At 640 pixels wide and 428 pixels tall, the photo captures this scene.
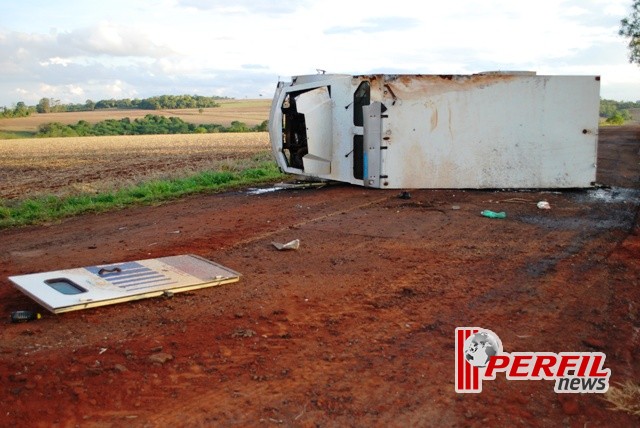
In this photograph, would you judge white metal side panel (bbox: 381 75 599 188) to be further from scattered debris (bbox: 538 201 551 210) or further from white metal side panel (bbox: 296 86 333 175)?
scattered debris (bbox: 538 201 551 210)

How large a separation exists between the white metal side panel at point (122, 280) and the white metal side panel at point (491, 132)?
18.1 ft

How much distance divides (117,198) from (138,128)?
206 ft

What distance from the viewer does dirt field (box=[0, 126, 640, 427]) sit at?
3357 mm

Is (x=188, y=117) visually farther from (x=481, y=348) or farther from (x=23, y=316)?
(x=481, y=348)

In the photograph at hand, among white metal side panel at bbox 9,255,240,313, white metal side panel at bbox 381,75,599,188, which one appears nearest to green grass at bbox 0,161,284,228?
white metal side panel at bbox 381,75,599,188

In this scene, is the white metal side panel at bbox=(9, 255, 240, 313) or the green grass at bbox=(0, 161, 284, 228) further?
the green grass at bbox=(0, 161, 284, 228)

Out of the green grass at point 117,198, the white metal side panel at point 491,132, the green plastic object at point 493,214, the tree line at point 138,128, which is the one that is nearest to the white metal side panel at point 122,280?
the green plastic object at point 493,214

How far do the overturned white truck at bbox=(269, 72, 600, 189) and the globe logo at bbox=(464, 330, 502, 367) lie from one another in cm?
669

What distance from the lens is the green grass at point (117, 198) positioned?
979cm

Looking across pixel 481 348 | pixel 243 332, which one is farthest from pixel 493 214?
pixel 243 332

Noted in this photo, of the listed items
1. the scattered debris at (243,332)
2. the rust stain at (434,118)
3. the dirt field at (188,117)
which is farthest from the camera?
the dirt field at (188,117)

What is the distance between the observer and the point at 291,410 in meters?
3.32

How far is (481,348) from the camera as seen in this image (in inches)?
153

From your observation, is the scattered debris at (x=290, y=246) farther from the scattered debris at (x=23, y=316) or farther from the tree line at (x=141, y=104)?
the tree line at (x=141, y=104)
